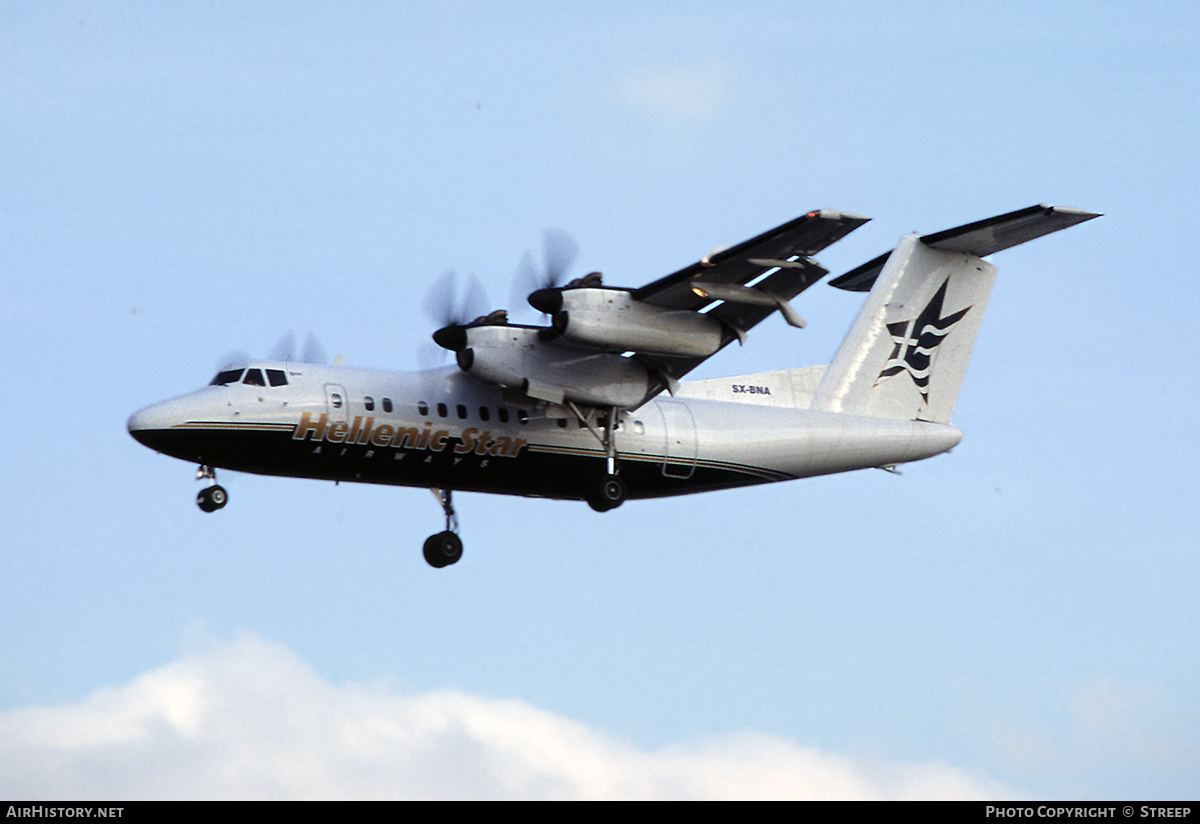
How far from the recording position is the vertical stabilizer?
82.2 feet

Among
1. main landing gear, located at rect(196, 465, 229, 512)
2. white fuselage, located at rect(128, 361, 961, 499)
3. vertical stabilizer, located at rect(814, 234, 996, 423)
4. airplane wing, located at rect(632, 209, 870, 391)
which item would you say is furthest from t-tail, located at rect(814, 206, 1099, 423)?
main landing gear, located at rect(196, 465, 229, 512)

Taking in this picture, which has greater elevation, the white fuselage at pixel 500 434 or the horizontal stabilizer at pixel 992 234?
the horizontal stabilizer at pixel 992 234

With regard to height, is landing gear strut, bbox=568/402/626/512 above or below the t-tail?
below

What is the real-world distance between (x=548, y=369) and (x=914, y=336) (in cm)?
631

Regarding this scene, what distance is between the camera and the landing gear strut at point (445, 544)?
2406 cm

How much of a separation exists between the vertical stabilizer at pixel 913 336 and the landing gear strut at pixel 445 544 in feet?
19.2

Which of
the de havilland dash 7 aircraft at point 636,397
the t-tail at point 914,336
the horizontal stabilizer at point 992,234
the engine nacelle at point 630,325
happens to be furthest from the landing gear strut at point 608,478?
the horizontal stabilizer at point 992,234

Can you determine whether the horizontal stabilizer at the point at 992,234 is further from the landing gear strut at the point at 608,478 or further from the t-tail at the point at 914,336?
the landing gear strut at the point at 608,478

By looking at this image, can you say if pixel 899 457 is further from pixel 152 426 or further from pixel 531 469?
pixel 152 426

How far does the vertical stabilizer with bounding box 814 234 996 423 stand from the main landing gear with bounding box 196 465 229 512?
30.0 ft

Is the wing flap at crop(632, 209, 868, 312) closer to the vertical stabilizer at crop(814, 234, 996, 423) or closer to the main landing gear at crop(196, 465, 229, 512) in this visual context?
the vertical stabilizer at crop(814, 234, 996, 423)

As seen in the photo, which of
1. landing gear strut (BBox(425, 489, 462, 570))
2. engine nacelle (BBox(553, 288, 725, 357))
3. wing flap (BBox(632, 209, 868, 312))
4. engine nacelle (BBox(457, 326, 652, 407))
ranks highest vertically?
wing flap (BBox(632, 209, 868, 312))
